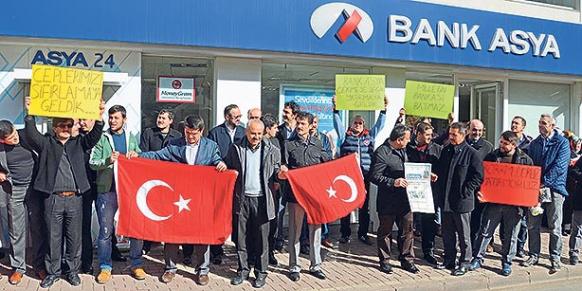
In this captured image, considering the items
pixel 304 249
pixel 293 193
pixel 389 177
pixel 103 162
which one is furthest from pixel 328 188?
pixel 103 162

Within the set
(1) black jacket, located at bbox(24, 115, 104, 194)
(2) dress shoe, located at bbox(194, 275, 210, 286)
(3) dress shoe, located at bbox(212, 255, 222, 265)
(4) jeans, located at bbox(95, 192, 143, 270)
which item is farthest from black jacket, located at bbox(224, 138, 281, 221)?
(1) black jacket, located at bbox(24, 115, 104, 194)

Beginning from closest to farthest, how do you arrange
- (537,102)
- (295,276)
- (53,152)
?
(53,152)
(295,276)
(537,102)

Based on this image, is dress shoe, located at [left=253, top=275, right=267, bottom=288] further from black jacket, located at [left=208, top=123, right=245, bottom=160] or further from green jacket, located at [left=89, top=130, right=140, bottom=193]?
green jacket, located at [left=89, top=130, right=140, bottom=193]

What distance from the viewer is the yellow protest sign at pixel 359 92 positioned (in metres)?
8.08

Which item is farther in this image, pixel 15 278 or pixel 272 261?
pixel 272 261

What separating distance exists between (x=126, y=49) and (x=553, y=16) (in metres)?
8.45

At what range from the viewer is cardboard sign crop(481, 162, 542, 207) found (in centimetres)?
684

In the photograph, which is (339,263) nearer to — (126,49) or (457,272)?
(457,272)

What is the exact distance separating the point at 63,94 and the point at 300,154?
9.02ft

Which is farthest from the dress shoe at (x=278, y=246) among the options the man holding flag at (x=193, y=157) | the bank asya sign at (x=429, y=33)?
the bank asya sign at (x=429, y=33)

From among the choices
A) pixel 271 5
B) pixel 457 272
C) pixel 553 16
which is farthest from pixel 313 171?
pixel 553 16

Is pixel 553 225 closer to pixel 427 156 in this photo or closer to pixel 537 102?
pixel 427 156

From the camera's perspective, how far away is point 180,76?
8508mm

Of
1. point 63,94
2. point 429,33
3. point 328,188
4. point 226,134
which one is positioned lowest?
point 328,188
